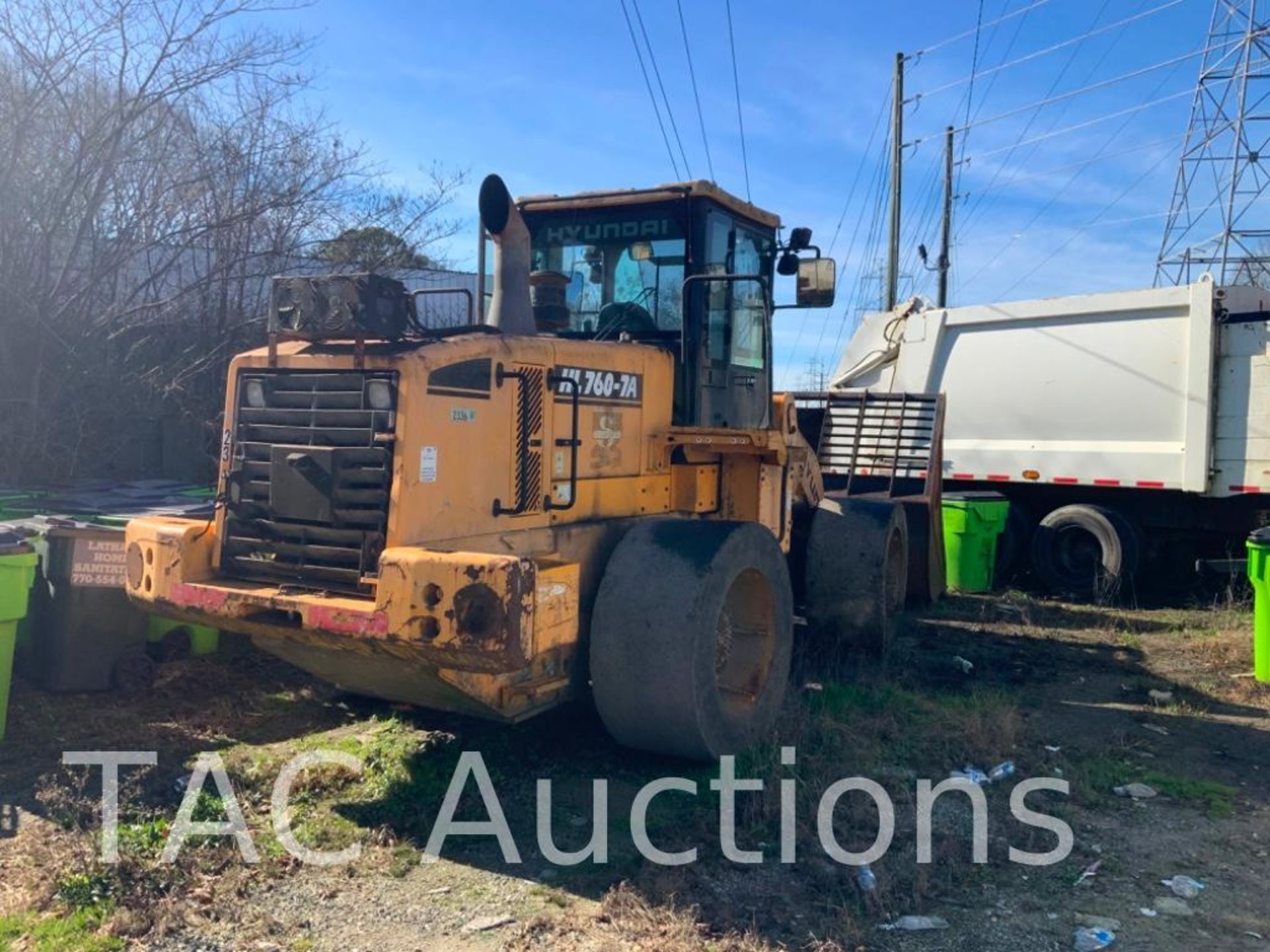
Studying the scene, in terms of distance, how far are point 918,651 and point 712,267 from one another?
351 centimetres

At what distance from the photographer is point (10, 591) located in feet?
16.0

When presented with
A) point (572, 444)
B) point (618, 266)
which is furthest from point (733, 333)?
point (572, 444)

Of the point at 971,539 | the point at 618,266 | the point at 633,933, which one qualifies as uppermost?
the point at 618,266

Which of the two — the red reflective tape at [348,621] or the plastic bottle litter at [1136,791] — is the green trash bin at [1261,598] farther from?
the red reflective tape at [348,621]

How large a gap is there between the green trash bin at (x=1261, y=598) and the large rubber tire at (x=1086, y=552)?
10.6ft

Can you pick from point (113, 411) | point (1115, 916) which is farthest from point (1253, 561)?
point (113, 411)

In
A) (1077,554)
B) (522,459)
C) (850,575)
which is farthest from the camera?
(1077,554)

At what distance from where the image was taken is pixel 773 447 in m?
5.94

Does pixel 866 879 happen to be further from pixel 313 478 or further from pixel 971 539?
pixel 971 539

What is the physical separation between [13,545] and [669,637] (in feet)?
9.92

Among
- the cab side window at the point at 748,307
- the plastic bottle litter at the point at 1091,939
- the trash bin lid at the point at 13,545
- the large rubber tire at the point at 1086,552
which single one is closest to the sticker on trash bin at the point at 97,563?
the trash bin lid at the point at 13,545

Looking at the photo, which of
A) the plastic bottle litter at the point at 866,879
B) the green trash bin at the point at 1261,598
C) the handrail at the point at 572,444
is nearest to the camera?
the plastic bottle litter at the point at 866,879

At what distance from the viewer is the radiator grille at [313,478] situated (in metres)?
4.16

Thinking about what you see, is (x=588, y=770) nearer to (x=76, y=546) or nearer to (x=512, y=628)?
(x=512, y=628)
